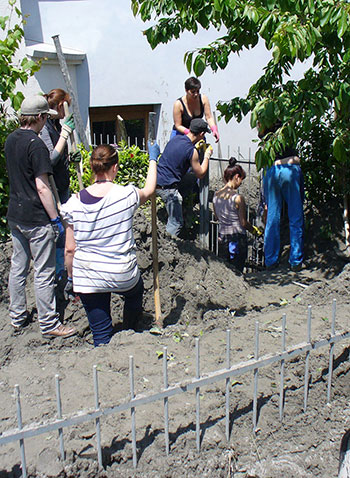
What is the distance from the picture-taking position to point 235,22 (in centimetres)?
462

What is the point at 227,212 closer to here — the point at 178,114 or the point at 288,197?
the point at 288,197

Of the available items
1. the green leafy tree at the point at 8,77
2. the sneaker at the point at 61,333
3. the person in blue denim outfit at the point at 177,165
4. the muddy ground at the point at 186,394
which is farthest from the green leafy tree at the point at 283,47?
the sneaker at the point at 61,333

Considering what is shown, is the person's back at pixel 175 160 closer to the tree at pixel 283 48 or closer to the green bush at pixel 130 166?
the tree at pixel 283 48

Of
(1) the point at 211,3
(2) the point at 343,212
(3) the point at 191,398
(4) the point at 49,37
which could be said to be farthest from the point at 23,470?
(4) the point at 49,37

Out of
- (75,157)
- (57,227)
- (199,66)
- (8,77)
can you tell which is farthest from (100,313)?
(8,77)

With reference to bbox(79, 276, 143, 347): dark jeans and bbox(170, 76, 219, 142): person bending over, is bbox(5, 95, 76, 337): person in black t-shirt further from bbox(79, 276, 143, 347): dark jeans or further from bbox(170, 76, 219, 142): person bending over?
bbox(170, 76, 219, 142): person bending over

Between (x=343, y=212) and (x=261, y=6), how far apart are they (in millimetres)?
3001

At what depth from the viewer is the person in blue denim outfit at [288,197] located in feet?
19.6

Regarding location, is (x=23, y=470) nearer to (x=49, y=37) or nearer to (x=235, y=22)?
(x=235, y=22)

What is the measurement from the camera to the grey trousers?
14.4 feet

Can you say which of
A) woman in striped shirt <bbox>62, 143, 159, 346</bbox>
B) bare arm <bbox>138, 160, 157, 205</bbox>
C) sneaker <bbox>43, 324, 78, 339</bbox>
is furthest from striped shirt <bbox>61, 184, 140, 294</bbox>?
sneaker <bbox>43, 324, 78, 339</bbox>

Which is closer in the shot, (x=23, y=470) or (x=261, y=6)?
(x=23, y=470)

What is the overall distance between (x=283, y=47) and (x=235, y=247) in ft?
9.36

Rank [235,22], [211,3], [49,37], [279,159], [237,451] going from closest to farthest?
[237,451] < [211,3] < [235,22] < [279,159] < [49,37]
